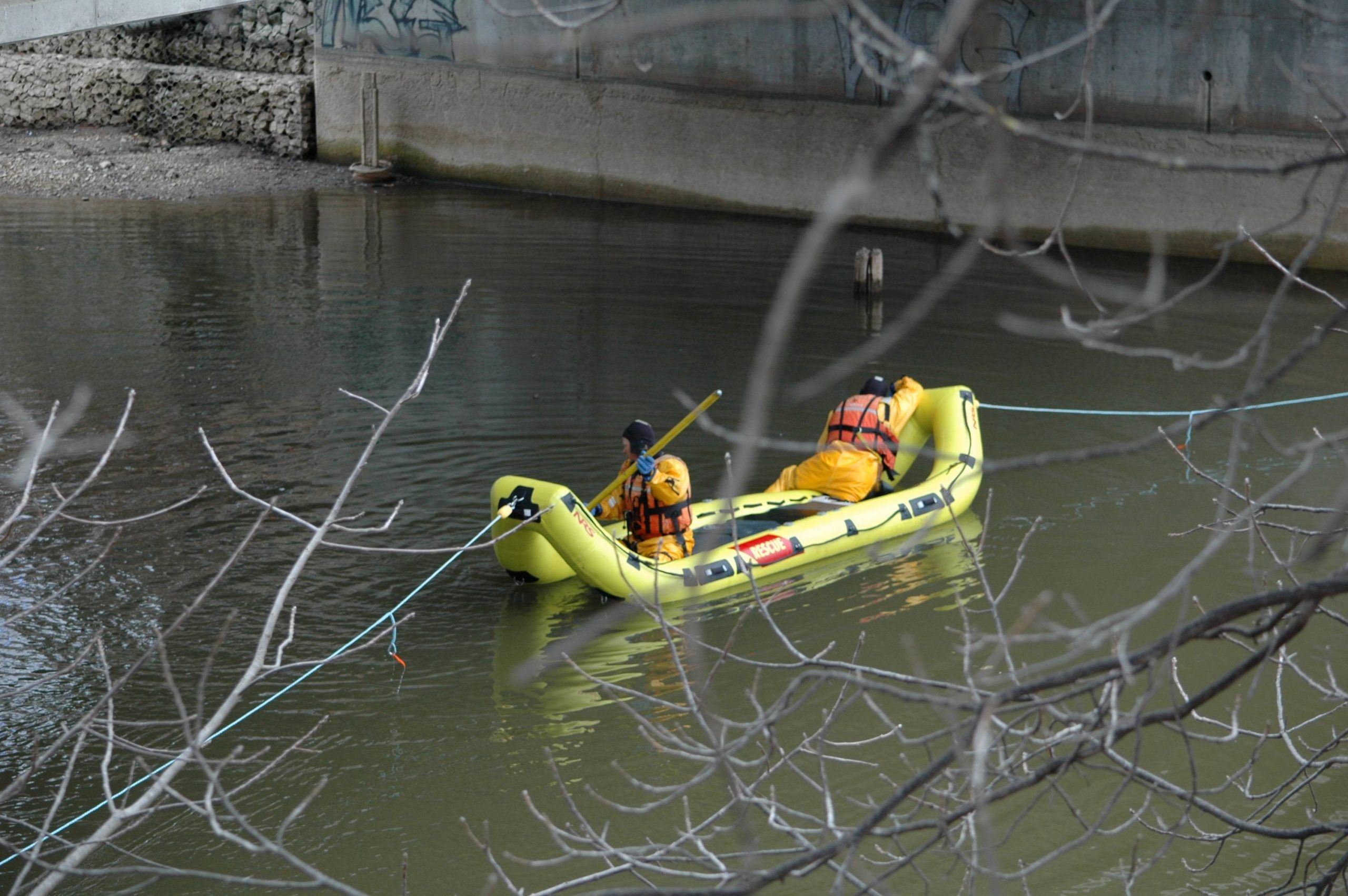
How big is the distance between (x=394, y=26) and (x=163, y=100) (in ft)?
11.8

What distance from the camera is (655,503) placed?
7.00 metres

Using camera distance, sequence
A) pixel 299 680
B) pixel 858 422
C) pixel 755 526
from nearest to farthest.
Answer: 1. pixel 299 680
2. pixel 755 526
3. pixel 858 422

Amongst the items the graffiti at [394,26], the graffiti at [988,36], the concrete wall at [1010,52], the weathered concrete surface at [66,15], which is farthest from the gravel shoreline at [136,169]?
the graffiti at [988,36]

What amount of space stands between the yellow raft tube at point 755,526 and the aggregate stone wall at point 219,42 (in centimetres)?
1363

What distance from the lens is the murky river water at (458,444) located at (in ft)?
18.4

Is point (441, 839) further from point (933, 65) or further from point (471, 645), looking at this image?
point (933, 65)

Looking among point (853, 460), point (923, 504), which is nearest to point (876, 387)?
point (853, 460)

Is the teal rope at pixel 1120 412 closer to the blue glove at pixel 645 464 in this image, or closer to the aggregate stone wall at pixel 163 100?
the blue glove at pixel 645 464

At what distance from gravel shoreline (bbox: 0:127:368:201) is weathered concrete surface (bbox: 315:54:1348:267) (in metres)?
1.01

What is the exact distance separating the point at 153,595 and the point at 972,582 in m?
4.20

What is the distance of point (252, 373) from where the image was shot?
10.1 metres

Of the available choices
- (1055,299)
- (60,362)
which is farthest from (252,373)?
(1055,299)

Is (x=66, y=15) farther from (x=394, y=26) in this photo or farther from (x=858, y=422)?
(x=858, y=422)

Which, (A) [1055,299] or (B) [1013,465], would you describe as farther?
(A) [1055,299]
